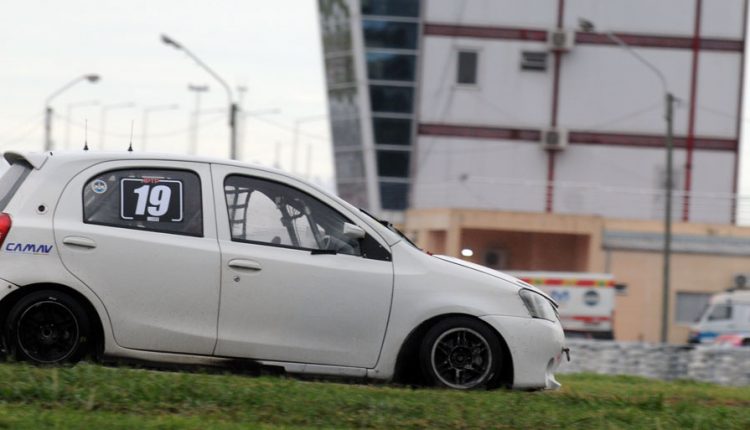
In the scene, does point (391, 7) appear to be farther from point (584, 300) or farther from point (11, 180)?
point (11, 180)

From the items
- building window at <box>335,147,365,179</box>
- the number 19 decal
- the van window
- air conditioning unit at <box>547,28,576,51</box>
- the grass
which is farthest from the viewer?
building window at <box>335,147,365,179</box>

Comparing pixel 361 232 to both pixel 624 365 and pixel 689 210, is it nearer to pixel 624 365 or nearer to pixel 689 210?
pixel 624 365

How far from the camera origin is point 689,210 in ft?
170

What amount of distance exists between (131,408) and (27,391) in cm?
59

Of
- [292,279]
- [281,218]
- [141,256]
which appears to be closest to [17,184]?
[141,256]

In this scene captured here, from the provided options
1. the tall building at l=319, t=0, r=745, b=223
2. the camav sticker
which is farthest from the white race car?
the tall building at l=319, t=0, r=745, b=223

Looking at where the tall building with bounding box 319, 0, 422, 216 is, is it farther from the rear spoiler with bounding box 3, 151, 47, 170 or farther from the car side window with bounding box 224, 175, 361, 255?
the rear spoiler with bounding box 3, 151, 47, 170

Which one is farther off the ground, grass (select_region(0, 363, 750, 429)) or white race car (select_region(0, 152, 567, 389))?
white race car (select_region(0, 152, 567, 389))

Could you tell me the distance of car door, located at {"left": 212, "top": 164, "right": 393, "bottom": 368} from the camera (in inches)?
362

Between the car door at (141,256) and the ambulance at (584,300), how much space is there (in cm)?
3655

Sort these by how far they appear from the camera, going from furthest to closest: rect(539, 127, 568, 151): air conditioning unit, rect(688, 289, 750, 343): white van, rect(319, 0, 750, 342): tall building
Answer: rect(319, 0, 750, 342): tall building
rect(539, 127, 568, 151): air conditioning unit
rect(688, 289, 750, 343): white van

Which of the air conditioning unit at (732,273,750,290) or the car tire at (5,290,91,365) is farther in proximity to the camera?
the air conditioning unit at (732,273,750,290)

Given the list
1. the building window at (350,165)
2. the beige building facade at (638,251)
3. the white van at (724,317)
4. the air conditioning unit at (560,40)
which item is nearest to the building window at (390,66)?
the building window at (350,165)

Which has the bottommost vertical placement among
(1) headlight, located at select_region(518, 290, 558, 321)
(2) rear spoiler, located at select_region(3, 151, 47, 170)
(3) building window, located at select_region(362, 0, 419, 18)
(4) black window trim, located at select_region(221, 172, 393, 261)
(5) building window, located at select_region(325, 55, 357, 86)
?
(1) headlight, located at select_region(518, 290, 558, 321)
